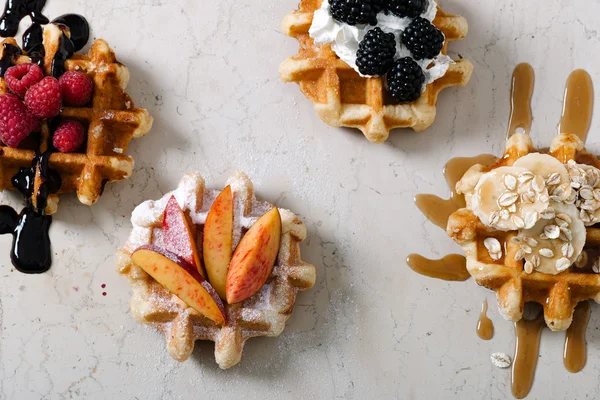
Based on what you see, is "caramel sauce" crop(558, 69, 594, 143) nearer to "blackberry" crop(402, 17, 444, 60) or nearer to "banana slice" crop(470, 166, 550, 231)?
"banana slice" crop(470, 166, 550, 231)

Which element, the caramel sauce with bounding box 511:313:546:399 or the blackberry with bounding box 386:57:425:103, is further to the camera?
the caramel sauce with bounding box 511:313:546:399

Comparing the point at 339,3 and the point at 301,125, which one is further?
the point at 301,125

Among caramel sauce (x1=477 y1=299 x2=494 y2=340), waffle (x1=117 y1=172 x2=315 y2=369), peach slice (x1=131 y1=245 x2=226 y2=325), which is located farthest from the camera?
caramel sauce (x1=477 y1=299 x2=494 y2=340)

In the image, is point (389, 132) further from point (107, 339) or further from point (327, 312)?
point (107, 339)

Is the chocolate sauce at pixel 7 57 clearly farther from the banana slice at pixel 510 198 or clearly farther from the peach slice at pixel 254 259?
the banana slice at pixel 510 198

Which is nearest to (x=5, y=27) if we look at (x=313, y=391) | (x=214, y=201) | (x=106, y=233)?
(x=106, y=233)

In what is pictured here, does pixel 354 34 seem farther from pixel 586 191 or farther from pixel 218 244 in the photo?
pixel 586 191

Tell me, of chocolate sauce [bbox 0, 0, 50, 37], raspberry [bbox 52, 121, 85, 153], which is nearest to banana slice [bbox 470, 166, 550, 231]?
raspberry [bbox 52, 121, 85, 153]
